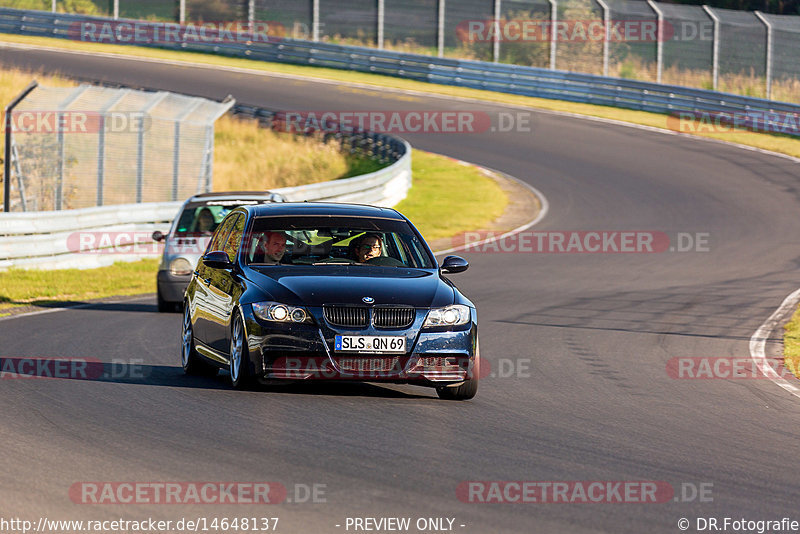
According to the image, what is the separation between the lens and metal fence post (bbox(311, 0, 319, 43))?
51.1 meters

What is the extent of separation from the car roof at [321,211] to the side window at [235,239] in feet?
0.47

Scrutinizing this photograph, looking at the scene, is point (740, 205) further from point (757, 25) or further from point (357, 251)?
point (357, 251)

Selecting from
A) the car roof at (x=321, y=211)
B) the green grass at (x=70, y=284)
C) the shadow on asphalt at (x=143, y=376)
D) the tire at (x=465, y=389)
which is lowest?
the green grass at (x=70, y=284)

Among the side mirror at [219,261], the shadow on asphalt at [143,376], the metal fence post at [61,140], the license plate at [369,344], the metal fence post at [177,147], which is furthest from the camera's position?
the metal fence post at [177,147]

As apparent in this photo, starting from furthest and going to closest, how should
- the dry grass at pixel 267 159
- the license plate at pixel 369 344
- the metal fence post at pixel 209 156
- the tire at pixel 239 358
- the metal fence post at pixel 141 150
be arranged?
the dry grass at pixel 267 159
the metal fence post at pixel 209 156
the metal fence post at pixel 141 150
the tire at pixel 239 358
the license plate at pixel 369 344

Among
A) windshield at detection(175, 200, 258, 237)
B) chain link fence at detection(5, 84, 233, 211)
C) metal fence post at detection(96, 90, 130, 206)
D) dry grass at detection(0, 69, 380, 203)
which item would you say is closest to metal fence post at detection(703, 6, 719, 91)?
dry grass at detection(0, 69, 380, 203)

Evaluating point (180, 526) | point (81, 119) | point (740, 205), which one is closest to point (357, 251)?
point (180, 526)

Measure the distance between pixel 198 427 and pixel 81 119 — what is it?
16.9 meters

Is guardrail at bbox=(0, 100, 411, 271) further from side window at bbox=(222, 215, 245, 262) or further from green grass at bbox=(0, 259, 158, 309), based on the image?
side window at bbox=(222, 215, 245, 262)

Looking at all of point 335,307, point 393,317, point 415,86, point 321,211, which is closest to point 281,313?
point 335,307

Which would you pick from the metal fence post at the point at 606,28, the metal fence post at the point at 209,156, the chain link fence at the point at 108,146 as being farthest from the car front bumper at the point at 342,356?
the metal fence post at the point at 606,28

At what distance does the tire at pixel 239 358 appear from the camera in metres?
9.70

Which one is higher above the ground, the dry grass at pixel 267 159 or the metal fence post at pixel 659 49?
the metal fence post at pixel 659 49

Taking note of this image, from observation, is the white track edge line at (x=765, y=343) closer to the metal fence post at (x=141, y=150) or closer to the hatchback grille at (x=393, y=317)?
the hatchback grille at (x=393, y=317)
